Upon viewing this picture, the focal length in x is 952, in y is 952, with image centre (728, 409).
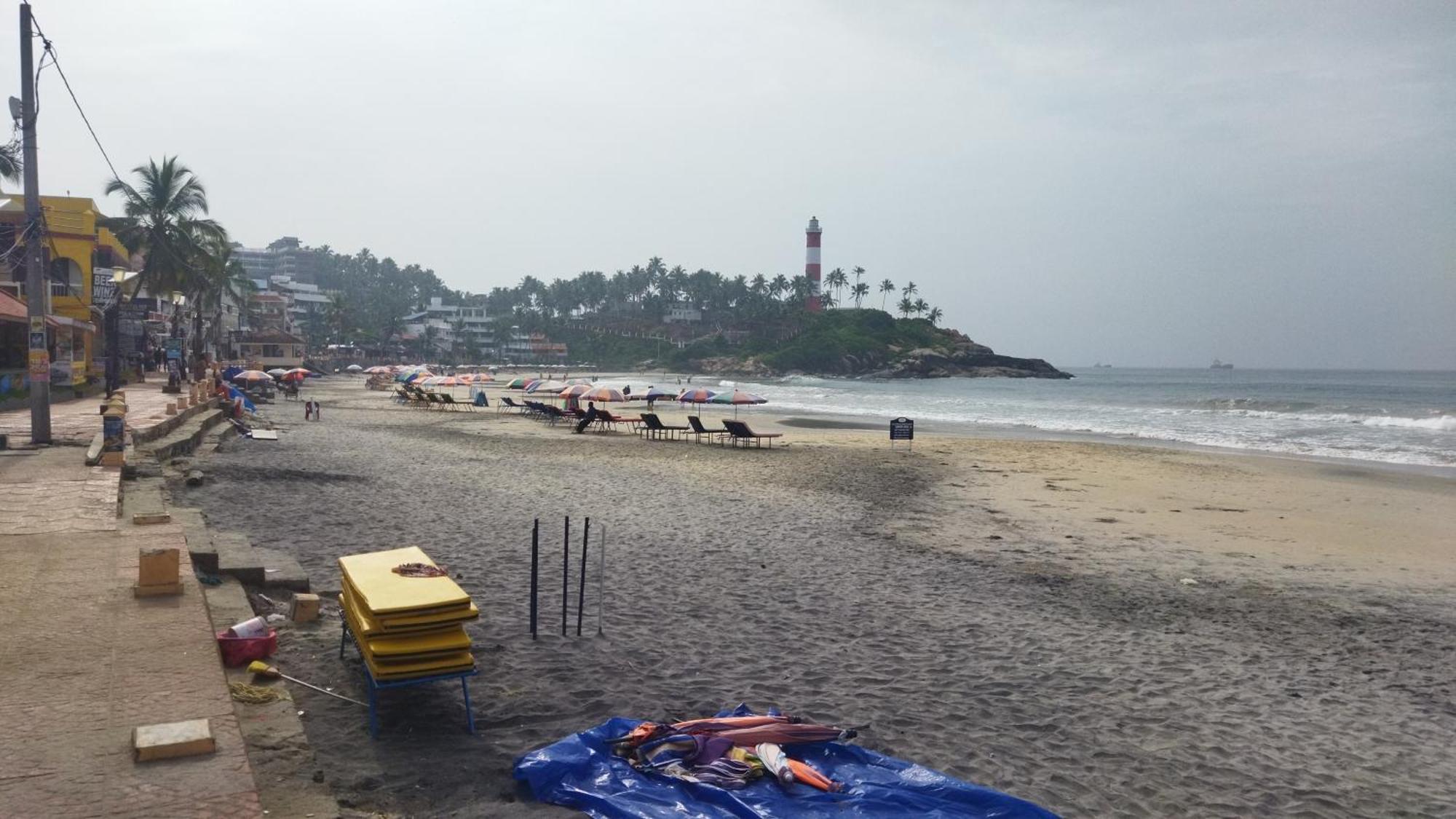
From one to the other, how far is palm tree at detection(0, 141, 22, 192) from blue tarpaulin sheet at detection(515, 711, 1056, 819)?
1541 centimetres

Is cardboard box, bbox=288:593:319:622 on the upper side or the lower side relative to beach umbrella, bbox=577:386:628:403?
lower

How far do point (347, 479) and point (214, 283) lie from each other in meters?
41.8

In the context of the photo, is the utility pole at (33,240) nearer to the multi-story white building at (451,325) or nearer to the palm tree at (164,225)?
the palm tree at (164,225)

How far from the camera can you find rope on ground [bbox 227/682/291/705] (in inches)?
199

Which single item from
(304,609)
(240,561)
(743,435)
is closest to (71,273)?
(743,435)

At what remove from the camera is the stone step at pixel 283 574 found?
7.77 meters

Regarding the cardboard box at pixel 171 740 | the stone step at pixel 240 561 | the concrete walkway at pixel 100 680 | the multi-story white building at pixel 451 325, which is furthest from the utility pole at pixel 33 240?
the multi-story white building at pixel 451 325

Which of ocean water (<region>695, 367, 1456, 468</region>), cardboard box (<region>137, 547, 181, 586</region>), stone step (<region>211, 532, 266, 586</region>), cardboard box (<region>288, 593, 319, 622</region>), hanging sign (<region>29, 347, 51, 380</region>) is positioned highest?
hanging sign (<region>29, 347, 51, 380</region>)

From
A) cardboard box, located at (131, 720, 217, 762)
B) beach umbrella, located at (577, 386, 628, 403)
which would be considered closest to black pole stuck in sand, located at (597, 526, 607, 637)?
cardboard box, located at (131, 720, 217, 762)

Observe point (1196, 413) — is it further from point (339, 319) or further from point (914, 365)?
point (339, 319)

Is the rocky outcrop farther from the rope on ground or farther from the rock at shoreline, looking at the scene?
the rope on ground

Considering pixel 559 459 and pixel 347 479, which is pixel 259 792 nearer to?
pixel 347 479

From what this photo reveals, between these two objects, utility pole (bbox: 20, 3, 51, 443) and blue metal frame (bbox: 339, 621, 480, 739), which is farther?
utility pole (bbox: 20, 3, 51, 443)

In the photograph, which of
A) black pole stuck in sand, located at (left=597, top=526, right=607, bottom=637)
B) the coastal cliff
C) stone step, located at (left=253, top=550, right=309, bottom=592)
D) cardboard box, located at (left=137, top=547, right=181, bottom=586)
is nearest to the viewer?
cardboard box, located at (left=137, top=547, right=181, bottom=586)
